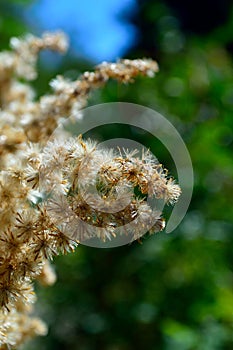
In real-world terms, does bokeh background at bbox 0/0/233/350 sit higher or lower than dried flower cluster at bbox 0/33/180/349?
higher

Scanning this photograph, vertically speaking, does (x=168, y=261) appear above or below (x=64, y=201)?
above

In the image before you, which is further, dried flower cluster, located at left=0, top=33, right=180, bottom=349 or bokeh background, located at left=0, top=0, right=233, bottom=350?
bokeh background, located at left=0, top=0, right=233, bottom=350

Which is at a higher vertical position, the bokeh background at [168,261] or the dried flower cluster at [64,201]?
the bokeh background at [168,261]

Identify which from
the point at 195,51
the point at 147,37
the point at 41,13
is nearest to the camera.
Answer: the point at 195,51

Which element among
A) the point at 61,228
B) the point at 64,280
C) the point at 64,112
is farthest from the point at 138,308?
the point at 61,228

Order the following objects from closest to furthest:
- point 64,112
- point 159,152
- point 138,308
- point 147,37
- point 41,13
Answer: point 64,112
point 159,152
point 138,308
point 41,13
point 147,37

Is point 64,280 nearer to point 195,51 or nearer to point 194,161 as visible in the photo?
point 194,161

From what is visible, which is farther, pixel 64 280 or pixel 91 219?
pixel 64 280

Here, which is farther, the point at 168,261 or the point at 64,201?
the point at 168,261

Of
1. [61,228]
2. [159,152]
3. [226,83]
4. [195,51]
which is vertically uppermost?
[195,51]

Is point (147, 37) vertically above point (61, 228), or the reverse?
point (147, 37)

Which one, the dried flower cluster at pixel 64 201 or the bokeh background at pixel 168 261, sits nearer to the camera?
the dried flower cluster at pixel 64 201
